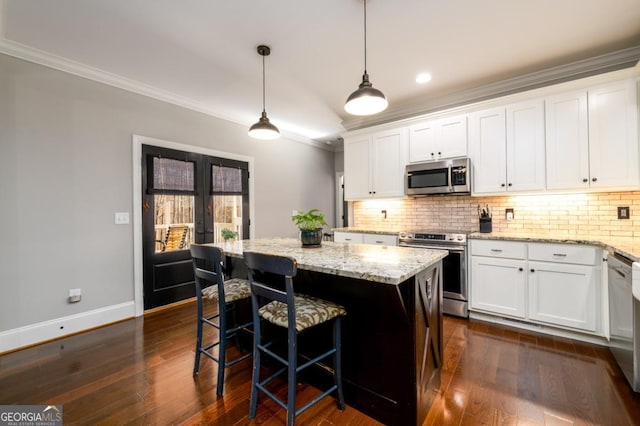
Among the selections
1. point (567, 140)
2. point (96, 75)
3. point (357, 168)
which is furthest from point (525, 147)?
point (96, 75)

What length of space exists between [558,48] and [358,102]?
224 centimetres

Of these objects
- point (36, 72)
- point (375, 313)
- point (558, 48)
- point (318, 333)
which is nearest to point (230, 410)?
point (318, 333)

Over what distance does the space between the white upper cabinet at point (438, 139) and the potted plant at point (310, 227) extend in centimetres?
208

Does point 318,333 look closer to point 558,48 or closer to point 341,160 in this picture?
point 558,48

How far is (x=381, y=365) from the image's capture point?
61.7 inches

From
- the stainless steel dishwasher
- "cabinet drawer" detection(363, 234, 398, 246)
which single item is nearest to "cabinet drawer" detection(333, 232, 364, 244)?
"cabinet drawer" detection(363, 234, 398, 246)

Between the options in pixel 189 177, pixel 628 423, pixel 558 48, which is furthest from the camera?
pixel 189 177

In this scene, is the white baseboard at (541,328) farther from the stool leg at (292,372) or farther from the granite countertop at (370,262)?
the stool leg at (292,372)

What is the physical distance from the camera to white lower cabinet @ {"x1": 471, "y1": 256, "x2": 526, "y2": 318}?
2748 millimetres

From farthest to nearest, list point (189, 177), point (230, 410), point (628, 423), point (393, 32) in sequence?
point (189, 177)
point (393, 32)
point (230, 410)
point (628, 423)

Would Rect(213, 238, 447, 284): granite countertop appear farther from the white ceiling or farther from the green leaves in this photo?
the white ceiling

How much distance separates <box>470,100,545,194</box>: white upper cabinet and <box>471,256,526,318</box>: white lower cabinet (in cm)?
84

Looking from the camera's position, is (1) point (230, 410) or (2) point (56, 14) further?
(2) point (56, 14)

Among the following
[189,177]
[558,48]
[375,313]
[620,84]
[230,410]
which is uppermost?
[558,48]
